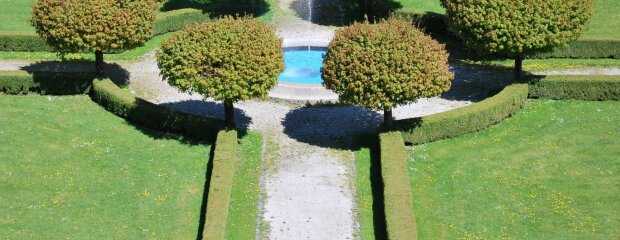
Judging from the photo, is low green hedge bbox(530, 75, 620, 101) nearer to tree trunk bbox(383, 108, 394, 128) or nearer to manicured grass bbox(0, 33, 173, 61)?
tree trunk bbox(383, 108, 394, 128)

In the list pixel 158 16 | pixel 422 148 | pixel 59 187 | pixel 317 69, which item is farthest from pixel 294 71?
pixel 59 187

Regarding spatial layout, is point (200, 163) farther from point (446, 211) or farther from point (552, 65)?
point (552, 65)

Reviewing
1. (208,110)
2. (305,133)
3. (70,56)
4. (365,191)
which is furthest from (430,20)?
(70,56)

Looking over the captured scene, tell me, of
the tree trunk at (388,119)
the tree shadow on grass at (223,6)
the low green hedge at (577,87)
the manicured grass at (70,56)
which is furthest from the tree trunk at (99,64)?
the low green hedge at (577,87)

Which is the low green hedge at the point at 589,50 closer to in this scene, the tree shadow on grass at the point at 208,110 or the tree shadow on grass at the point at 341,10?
the tree shadow on grass at the point at 341,10

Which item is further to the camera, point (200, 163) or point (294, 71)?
point (294, 71)

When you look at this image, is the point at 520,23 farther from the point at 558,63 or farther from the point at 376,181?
the point at 376,181
